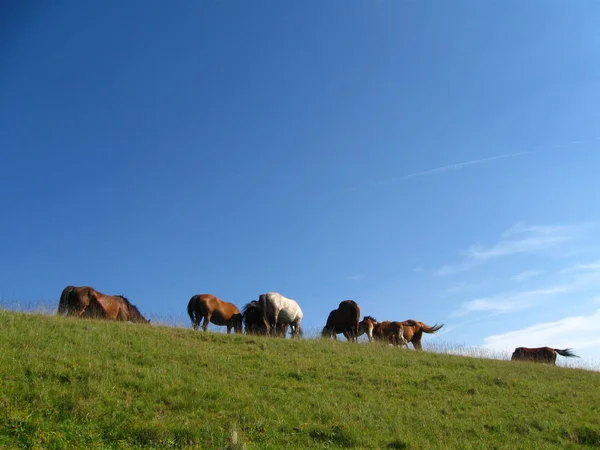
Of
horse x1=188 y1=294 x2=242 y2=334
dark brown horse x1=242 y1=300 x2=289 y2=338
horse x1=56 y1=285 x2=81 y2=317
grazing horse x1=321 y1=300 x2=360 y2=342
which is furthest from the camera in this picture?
grazing horse x1=321 y1=300 x2=360 y2=342

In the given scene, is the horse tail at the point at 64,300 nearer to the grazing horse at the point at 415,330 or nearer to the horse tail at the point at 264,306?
the horse tail at the point at 264,306

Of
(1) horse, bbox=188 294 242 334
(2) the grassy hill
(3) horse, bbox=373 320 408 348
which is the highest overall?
(1) horse, bbox=188 294 242 334

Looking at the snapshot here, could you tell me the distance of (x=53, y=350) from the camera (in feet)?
41.9

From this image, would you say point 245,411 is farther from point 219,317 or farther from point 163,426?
point 219,317

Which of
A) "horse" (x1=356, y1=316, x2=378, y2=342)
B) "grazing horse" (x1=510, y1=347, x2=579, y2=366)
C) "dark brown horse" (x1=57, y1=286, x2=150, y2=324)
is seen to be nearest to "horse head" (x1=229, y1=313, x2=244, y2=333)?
"dark brown horse" (x1=57, y1=286, x2=150, y2=324)

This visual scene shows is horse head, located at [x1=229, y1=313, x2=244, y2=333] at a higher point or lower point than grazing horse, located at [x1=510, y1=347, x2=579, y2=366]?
higher

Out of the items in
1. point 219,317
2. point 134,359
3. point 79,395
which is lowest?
point 79,395

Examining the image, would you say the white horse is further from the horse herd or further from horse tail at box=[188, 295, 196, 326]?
horse tail at box=[188, 295, 196, 326]

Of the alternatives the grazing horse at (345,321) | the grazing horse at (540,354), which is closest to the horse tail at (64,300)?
the grazing horse at (345,321)

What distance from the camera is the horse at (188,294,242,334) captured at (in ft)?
73.4

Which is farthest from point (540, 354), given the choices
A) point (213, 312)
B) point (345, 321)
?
point (213, 312)

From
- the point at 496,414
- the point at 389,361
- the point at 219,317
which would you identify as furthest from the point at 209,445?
the point at 219,317

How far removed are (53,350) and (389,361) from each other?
33.1 feet

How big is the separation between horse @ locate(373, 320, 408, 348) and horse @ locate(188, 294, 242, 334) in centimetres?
674
